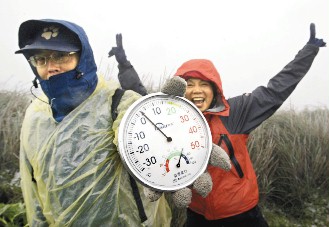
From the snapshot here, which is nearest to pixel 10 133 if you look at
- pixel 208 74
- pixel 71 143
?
pixel 71 143

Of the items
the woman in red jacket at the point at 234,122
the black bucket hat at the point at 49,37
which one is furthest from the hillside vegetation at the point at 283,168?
→ the black bucket hat at the point at 49,37

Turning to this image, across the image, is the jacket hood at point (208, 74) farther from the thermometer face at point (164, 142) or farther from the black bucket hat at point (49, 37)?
the black bucket hat at point (49, 37)

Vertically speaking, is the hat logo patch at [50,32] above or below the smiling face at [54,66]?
above

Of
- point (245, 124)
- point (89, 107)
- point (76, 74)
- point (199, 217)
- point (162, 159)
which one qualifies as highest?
point (76, 74)

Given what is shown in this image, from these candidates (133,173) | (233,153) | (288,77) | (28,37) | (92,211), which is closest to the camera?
(133,173)

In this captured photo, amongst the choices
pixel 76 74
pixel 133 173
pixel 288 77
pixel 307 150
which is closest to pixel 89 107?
pixel 76 74

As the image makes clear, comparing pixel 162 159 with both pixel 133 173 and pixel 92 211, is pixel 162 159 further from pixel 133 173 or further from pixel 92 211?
pixel 92 211

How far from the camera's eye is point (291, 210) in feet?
11.0

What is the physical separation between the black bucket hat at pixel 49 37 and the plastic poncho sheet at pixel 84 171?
11.4 inches

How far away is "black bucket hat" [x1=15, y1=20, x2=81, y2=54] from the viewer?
1.47 metres

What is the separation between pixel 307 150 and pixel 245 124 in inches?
83.0

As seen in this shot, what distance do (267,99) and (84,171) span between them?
1323 millimetres

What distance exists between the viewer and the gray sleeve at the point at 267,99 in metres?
2.02

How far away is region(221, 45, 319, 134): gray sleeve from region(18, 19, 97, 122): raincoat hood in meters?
0.95
